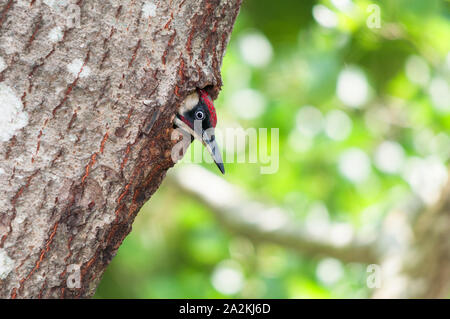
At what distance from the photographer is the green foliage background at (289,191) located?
4645 mm

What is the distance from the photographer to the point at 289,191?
18.7 ft

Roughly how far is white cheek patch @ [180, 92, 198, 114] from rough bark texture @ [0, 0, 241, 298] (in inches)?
2.3

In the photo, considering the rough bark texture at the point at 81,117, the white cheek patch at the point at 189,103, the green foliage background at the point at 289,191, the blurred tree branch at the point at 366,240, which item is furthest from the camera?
the green foliage background at the point at 289,191

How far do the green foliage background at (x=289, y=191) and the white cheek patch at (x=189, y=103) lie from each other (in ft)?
7.91

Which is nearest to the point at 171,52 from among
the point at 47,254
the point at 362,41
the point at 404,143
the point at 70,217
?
the point at 70,217

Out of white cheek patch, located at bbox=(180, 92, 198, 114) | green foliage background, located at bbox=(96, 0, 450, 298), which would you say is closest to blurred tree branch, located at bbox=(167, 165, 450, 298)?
green foliage background, located at bbox=(96, 0, 450, 298)

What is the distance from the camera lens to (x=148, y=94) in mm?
1469

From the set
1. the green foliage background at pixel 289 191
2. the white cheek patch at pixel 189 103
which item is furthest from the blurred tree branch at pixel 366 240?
the white cheek patch at pixel 189 103

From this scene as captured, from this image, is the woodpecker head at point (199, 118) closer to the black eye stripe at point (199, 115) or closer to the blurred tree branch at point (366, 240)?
the black eye stripe at point (199, 115)

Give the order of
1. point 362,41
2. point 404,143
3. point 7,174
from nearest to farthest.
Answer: point 7,174, point 362,41, point 404,143

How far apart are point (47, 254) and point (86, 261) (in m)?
0.11

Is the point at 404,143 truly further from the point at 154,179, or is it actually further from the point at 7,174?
the point at 7,174

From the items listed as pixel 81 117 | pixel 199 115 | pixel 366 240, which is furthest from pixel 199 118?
pixel 366 240

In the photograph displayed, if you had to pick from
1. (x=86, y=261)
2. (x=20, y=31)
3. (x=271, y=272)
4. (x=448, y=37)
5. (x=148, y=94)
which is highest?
(x=20, y=31)
